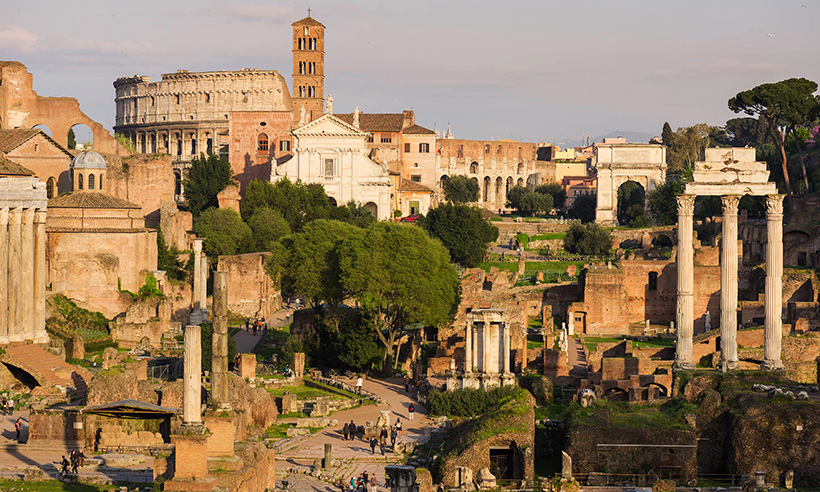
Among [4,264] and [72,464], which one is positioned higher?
[4,264]

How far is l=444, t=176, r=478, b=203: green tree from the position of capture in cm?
11388

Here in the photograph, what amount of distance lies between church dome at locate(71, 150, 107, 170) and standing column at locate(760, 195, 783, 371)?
103 ft

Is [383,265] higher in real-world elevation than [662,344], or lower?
higher

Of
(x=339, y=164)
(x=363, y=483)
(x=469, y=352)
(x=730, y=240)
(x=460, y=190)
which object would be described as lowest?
(x=363, y=483)

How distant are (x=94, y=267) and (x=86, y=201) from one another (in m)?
3.16

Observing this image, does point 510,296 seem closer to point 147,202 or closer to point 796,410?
point 147,202

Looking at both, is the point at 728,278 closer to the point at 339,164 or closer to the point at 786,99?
the point at 786,99

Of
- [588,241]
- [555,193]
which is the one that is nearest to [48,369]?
[588,241]

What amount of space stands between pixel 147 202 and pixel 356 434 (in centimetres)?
3441

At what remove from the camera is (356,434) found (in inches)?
1502

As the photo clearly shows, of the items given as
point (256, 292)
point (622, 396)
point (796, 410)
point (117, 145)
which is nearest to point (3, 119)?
point (117, 145)

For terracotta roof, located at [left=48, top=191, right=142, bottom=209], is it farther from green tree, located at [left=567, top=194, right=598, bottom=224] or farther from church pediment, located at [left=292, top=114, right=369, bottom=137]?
green tree, located at [left=567, top=194, right=598, bottom=224]

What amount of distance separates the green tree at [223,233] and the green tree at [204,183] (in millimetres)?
8710

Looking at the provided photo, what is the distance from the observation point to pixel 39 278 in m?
49.2
